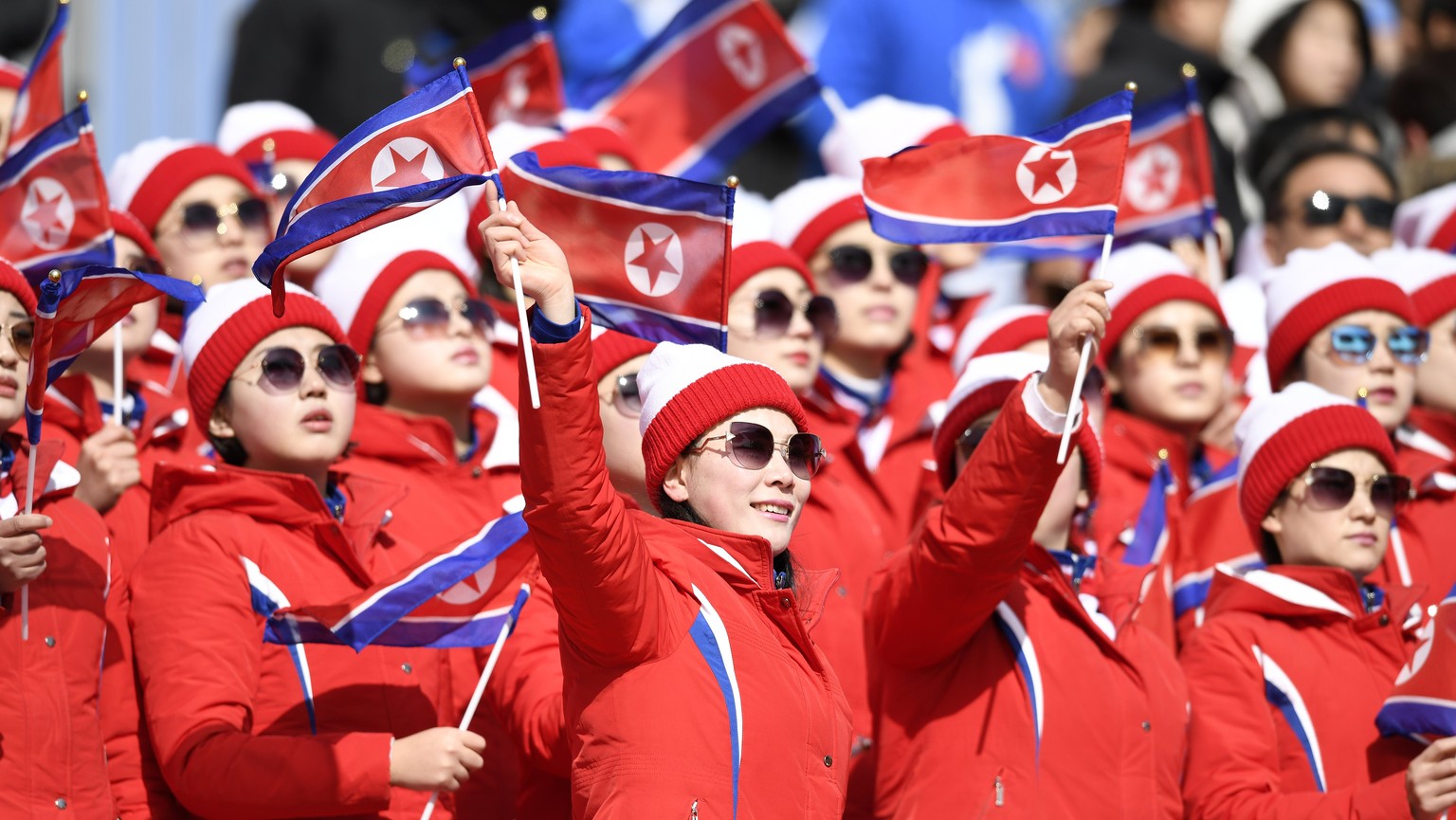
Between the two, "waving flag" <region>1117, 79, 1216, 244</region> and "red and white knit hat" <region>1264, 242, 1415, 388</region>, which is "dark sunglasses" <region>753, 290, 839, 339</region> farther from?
"waving flag" <region>1117, 79, 1216, 244</region>

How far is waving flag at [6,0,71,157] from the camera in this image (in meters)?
7.49

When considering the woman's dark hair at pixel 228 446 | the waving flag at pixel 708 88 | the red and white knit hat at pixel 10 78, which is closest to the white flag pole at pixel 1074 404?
the woman's dark hair at pixel 228 446

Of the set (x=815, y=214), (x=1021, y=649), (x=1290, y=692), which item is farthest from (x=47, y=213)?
(x=1290, y=692)

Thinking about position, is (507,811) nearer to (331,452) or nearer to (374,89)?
(331,452)

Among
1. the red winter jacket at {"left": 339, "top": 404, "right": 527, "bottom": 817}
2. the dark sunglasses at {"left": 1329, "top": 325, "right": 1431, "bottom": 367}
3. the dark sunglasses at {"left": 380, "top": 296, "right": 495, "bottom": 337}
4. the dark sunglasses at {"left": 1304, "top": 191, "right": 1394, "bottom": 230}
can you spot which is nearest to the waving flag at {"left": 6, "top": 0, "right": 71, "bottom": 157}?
the dark sunglasses at {"left": 380, "top": 296, "right": 495, "bottom": 337}

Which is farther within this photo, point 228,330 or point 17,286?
point 228,330

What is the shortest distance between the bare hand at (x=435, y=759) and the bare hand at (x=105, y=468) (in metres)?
1.36

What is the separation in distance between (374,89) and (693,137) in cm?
143

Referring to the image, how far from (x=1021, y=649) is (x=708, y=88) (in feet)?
14.0

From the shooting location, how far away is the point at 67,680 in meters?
5.45

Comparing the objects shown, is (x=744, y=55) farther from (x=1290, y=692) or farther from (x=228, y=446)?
(x=1290, y=692)

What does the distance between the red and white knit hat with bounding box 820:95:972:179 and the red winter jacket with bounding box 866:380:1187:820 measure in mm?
3066

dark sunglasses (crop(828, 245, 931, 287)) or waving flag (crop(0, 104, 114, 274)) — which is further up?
waving flag (crop(0, 104, 114, 274))

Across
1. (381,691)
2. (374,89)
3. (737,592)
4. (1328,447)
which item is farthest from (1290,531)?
(374,89)
